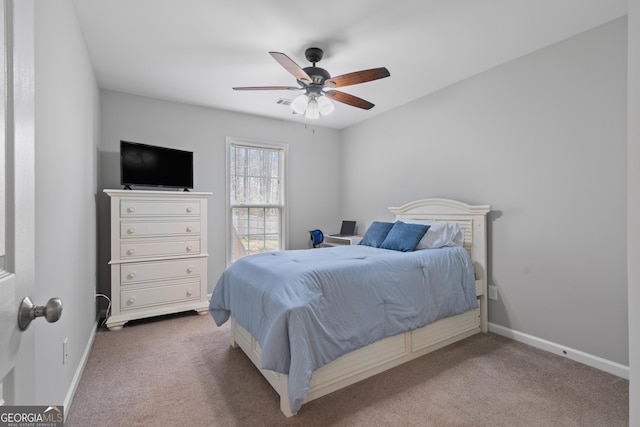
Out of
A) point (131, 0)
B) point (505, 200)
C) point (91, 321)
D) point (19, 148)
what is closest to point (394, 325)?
point (505, 200)

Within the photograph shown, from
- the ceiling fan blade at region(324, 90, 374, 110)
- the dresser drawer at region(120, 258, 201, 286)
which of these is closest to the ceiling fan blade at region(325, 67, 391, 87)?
the ceiling fan blade at region(324, 90, 374, 110)

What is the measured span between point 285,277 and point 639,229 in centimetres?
164

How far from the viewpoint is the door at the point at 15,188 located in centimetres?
57

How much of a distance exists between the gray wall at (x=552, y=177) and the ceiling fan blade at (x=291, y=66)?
1.85 metres

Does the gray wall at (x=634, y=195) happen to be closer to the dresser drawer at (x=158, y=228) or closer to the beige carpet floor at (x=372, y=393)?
the beige carpet floor at (x=372, y=393)

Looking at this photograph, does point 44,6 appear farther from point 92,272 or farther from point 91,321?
point 91,321

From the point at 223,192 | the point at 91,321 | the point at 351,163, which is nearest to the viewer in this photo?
the point at 91,321

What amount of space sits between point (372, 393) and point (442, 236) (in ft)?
5.44

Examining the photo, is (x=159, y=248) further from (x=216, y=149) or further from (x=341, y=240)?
(x=341, y=240)

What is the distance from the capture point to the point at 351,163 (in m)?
4.85

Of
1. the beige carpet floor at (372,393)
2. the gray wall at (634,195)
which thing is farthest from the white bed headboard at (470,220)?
the gray wall at (634,195)

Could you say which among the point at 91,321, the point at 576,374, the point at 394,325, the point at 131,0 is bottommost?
the point at 576,374

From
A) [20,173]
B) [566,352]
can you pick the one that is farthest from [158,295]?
[566,352]

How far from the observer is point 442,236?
296 centimetres
